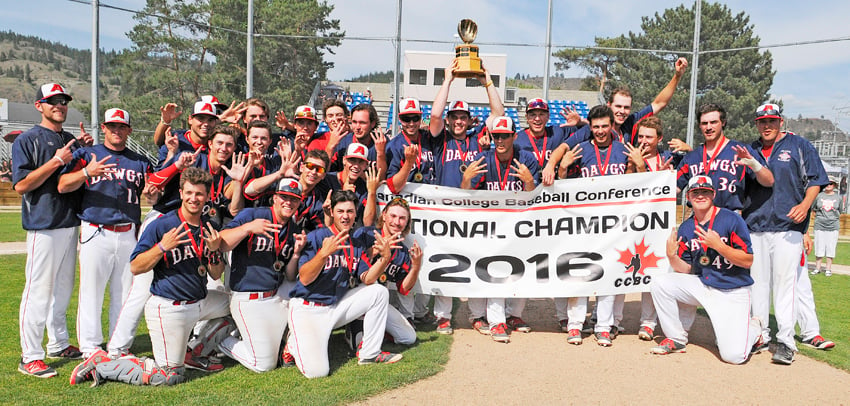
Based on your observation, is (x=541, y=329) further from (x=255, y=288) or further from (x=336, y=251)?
(x=255, y=288)

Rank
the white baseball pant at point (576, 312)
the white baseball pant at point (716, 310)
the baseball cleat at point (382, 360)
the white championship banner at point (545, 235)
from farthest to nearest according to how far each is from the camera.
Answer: the white championship banner at point (545, 235)
the white baseball pant at point (576, 312)
the white baseball pant at point (716, 310)
the baseball cleat at point (382, 360)

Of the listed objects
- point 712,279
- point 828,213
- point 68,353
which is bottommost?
A: point 68,353

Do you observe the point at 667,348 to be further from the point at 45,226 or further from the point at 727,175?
the point at 45,226

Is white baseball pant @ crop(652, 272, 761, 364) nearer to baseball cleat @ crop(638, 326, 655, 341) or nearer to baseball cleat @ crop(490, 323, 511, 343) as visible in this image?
baseball cleat @ crop(638, 326, 655, 341)

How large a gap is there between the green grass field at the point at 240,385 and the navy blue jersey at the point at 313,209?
1365 millimetres

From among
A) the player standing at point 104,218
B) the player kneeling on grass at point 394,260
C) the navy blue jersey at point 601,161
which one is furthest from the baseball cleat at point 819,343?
the player standing at point 104,218

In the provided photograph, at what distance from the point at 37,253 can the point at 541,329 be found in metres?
5.36

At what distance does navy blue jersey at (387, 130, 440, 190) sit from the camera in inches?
263

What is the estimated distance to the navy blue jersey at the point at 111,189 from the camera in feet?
17.9

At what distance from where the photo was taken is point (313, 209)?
6.04 metres

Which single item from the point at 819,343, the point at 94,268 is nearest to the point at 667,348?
the point at 819,343

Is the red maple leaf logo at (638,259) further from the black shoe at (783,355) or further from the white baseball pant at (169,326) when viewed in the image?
the white baseball pant at (169,326)

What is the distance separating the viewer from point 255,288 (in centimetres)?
543

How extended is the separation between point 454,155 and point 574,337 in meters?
2.46
